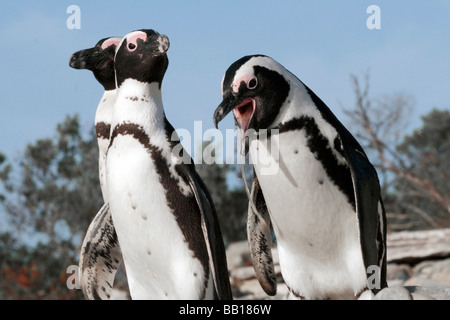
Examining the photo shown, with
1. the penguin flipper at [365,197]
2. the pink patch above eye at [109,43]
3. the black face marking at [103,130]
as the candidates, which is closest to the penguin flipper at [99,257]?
the black face marking at [103,130]

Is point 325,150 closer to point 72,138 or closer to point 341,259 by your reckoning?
point 341,259

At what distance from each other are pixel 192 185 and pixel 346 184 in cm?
66

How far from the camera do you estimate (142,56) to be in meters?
2.62

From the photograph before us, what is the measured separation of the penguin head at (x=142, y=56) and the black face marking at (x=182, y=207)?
295 mm

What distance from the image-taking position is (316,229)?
249cm

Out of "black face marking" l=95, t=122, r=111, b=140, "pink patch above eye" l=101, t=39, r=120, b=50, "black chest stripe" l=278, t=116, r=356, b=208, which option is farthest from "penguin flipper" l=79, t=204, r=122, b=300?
"black chest stripe" l=278, t=116, r=356, b=208

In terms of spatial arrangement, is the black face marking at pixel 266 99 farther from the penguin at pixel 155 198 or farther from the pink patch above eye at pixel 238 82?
the penguin at pixel 155 198

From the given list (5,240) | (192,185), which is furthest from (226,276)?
(5,240)

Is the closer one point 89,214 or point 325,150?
point 325,150

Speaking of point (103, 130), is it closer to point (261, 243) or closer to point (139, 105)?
point (139, 105)

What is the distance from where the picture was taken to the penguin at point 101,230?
118 inches

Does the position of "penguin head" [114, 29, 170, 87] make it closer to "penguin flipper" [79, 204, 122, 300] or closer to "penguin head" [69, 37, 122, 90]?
"penguin head" [69, 37, 122, 90]

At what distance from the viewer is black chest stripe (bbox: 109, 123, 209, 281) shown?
2459 mm
